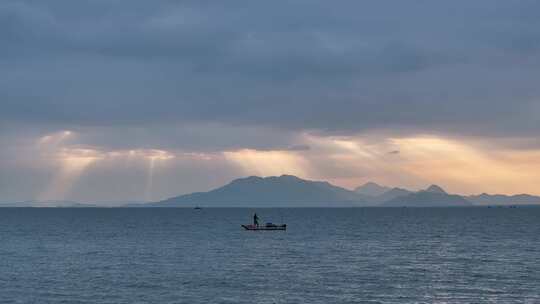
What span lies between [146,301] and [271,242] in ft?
217

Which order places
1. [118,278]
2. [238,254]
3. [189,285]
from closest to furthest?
[189,285], [118,278], [238,254]

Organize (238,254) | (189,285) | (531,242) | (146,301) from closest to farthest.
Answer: (146,301) → (189,285) → (238,254) → (531,242)

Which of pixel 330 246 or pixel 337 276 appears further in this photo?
pixel 330 246

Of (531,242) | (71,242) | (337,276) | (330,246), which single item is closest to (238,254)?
(330,246)

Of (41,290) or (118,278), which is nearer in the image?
(41,290)

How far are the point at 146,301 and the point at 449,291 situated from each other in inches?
1055

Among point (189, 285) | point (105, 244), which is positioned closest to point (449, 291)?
point (189, 285)

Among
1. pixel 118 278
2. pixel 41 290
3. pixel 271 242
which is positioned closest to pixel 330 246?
pixel 271 242

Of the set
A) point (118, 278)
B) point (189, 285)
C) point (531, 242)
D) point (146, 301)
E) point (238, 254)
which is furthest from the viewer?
point (531, 242)

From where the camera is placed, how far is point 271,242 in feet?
386

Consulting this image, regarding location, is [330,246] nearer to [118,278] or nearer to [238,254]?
[238,254]

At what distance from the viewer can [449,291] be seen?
187 feet

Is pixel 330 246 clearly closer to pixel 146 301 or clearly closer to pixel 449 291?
pixel 449 291

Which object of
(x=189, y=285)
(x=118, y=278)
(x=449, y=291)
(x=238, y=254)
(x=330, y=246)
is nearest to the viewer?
(x=449, y=291)
